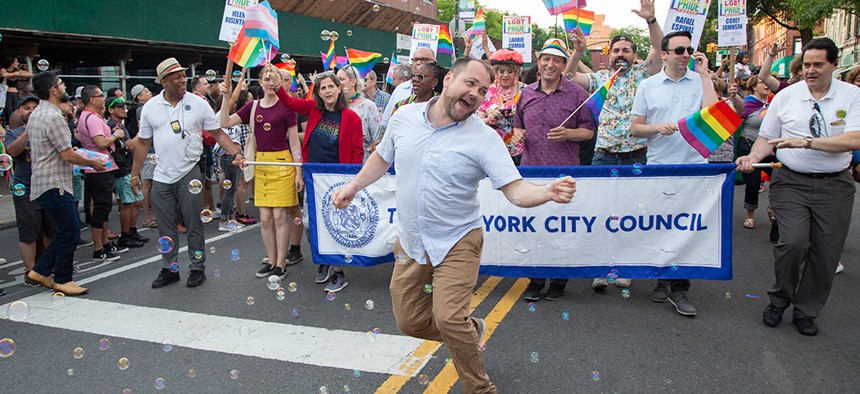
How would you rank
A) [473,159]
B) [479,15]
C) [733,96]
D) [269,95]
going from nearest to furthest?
[473,159] < [733,96] < [269,95] < [479,15]

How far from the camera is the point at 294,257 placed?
→ 6527 millimetres

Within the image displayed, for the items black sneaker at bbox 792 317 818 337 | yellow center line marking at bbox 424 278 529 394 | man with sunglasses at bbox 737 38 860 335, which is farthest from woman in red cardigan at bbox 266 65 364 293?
black sneaker at bbox 792 317 818 337

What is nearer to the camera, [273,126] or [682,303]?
[682,303]

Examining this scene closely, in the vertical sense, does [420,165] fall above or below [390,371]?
above

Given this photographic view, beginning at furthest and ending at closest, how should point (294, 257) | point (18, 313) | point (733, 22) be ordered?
point (733, 22) < point (294, 257) < point (18, 313)

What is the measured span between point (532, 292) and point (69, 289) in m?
3.96

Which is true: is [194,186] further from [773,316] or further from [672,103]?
[773,316]

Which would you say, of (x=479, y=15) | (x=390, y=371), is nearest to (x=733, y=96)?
(x=390, y=371)

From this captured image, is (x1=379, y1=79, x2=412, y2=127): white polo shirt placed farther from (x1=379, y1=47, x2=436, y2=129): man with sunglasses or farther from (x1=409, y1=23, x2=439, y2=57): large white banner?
(x1=409, y1=23, x2=439, y2=57): large white banner

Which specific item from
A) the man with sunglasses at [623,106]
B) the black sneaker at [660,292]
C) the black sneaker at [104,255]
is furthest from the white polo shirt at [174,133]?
the black sneaker at [660,292]

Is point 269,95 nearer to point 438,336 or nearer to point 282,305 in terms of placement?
point 282,305

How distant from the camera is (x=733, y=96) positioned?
525 centimetres

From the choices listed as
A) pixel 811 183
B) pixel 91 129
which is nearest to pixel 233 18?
pixel 91 129

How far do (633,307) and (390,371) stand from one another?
216 cm
